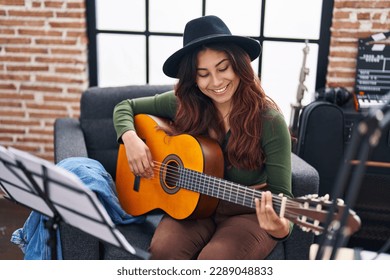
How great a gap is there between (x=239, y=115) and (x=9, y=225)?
5.49ft

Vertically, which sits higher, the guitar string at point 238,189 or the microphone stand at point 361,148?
the microphone stand at point 361,148

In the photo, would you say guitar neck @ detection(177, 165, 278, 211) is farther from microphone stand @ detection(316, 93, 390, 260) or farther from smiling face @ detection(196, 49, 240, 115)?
microphone stand @ detection(316, 93, 390, 260)

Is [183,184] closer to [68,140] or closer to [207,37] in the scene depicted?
[207,37]

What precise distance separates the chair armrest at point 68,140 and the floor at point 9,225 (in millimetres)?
622

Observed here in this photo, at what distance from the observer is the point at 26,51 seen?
2943 millimetres

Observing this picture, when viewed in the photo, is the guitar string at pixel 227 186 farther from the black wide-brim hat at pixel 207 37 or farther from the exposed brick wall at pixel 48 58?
the exposed brick wall at pixel 48 58

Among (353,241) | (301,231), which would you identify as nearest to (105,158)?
(301,231)

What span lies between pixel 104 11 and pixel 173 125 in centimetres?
131

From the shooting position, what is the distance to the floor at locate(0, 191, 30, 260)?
7.93ft

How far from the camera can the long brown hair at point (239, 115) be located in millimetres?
1771

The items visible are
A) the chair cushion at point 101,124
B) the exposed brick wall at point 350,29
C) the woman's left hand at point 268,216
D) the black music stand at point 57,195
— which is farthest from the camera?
the exposed brick wall at point 350,29

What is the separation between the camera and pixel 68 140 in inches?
90.0

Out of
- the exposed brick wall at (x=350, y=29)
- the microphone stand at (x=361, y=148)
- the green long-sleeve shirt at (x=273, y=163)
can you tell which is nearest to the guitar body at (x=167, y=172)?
the green long-sleeve shirt at (x=273, y=163)

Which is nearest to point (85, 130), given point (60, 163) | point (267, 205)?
point (60, 163)
